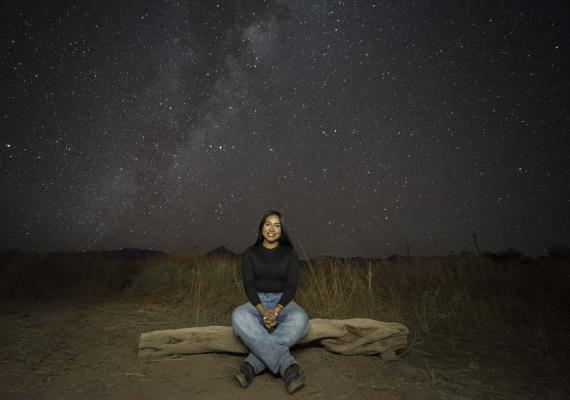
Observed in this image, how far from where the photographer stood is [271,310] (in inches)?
148

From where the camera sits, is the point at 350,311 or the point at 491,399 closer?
the point at 491,399

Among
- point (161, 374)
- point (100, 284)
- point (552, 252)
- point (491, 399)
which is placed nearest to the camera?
point (491, 399)

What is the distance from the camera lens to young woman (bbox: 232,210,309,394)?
3.49 m

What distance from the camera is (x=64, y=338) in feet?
15.5

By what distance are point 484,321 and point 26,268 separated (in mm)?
10215

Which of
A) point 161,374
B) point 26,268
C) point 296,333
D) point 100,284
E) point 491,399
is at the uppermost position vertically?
point 26,268

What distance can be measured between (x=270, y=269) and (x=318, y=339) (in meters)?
1.00

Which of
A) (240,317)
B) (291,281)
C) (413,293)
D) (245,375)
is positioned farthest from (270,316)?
(413,293)

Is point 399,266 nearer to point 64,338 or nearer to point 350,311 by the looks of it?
point 350,311

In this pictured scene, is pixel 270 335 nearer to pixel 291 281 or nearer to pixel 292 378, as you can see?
pixel 292 378

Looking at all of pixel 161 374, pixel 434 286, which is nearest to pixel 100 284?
pixel 161 374

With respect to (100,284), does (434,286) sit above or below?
below

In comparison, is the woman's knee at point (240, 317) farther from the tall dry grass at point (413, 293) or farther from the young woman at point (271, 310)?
the tall dry grass at point (413, 293)

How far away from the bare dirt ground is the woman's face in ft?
4.55
